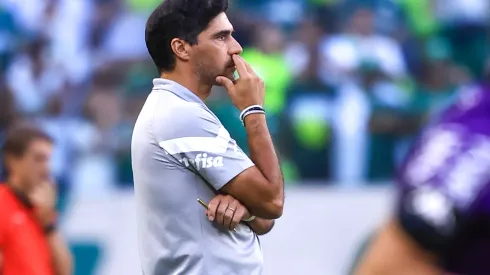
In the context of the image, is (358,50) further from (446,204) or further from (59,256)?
(446,204)

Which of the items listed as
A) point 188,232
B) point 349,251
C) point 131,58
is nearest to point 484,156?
point 188,232

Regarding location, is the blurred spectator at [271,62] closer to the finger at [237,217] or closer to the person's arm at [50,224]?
the person's arm at [50,224]

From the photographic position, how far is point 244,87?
3.57 metres

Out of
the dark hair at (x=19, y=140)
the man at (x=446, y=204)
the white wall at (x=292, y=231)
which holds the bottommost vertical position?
the white wall at (x=292, y=231)

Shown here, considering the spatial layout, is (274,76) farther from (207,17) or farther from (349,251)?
(207,17)

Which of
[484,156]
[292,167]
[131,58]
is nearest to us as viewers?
[484,156]

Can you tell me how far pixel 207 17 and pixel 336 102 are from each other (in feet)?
17.4

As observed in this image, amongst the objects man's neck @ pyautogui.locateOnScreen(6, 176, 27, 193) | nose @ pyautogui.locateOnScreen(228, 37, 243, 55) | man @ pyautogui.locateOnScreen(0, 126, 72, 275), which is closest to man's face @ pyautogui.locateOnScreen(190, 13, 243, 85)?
nose @ pyautogui.locateOnScreen(228, 37, 243, 55)

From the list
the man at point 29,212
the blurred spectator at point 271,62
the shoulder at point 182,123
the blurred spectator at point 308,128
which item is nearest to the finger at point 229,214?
the shoulder at point 182,123

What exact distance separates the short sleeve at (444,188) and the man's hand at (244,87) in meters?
1.78

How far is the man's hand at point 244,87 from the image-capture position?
3549 mm

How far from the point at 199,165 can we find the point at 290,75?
5728 mm

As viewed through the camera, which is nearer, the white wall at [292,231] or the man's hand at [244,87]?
the man's hand at [244,87]

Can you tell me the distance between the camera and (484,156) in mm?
1768
